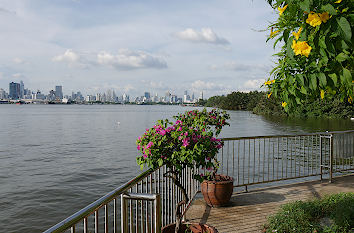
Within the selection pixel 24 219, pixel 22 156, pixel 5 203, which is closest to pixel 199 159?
pixel 24 219

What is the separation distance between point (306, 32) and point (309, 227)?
3.11 meters

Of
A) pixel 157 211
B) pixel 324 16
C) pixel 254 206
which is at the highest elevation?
pixel 324 16

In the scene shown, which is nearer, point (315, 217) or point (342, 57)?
point (342, 57)

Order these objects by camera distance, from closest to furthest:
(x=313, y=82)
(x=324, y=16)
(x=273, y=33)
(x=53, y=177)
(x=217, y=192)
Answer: (x=324, y=16) < (x=313, y=82) < (x=273, y=33) < (x=217, y=192) < (x=53, y=177)

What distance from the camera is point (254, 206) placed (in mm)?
5438

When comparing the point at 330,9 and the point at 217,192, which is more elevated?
the point at 330,9

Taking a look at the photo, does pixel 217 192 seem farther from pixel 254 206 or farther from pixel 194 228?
pixel 194 228

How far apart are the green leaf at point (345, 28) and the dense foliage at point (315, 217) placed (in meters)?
3.06

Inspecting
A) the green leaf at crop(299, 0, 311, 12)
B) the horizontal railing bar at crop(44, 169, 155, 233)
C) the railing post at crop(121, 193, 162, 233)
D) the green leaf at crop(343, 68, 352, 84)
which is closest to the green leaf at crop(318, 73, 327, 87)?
the green leaf at crop(343, 68, 352, 84)

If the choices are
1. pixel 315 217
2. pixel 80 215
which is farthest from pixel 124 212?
pixel 315 217

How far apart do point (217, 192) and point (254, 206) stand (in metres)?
0.81

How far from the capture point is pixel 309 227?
3.98 m

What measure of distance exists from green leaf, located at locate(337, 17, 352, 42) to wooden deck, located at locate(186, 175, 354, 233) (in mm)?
3574

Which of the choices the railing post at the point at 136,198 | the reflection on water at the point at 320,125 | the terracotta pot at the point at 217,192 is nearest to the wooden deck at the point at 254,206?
the terracotta pot at the point at 217,192
